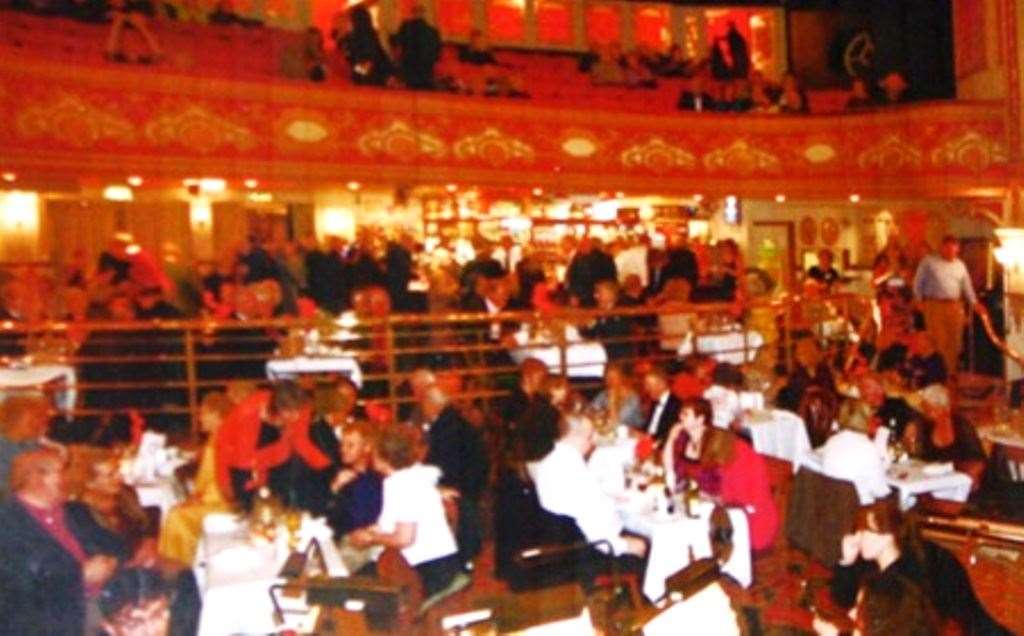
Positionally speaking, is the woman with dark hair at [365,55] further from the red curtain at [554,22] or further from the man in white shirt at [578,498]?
the man in white shirt at [578,498]

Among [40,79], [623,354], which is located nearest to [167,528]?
[623,354]

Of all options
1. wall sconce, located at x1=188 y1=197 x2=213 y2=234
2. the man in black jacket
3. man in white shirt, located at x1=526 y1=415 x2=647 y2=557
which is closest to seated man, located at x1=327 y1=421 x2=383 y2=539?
man in white shirt, located at x1=526 y1=415 x2=647 y2=557

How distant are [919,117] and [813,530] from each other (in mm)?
11469

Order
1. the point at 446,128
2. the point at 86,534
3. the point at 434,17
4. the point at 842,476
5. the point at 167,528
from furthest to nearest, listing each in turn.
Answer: the point at 434,17 → the point at 446,128 → the point at 842,476 → the point at 167,528 → the point at 86,534

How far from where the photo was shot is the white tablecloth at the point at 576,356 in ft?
36.5

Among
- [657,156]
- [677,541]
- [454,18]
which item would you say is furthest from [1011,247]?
[677,541]

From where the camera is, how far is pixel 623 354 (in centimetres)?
1164

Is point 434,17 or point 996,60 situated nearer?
point 996,60

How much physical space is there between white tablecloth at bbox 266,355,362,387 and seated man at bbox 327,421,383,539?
11.2ft

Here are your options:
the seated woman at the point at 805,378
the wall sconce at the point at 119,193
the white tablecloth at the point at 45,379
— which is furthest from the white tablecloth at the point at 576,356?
the wall sconce at the point at 119,193

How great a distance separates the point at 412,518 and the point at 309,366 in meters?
4.56

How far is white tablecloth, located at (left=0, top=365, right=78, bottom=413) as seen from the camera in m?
8.96

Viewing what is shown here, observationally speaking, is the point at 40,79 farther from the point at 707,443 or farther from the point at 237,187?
the point at 707,443

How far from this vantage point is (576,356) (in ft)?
36.8
